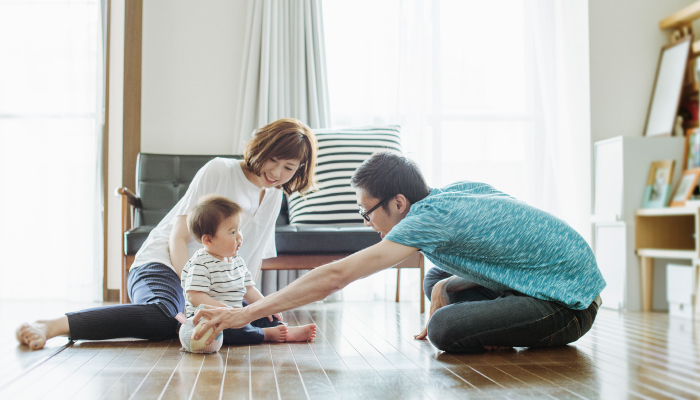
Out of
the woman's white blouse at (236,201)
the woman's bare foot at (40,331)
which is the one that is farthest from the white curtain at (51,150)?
the woman's bare foot at (40,331)

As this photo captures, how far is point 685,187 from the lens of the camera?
10.2ft

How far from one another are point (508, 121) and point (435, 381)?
296 centimetres

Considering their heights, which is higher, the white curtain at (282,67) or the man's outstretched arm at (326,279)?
the white curtain at (282,67)

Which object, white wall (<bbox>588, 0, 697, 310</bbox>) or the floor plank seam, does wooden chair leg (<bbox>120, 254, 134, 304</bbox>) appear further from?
white wall (<bbox>588, 0, 697, 310</bbox>)

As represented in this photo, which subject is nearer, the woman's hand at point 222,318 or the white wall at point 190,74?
the woman's hand at point 222,318

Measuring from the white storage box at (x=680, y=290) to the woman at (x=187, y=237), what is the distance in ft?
6.91

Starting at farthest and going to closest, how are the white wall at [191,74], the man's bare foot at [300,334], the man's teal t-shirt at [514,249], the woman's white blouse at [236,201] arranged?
the white wall at [191,74]
the woman's white blouse at [236,201]
the man's bare foot at [300,334]
the man's teal t-shirt at [514,249]

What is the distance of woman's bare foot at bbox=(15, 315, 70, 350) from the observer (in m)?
1.69

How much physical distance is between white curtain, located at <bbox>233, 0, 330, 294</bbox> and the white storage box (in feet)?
7.10

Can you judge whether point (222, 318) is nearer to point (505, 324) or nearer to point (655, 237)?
point (505, 324)

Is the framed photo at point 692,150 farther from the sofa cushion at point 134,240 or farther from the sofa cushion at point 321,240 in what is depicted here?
the sofa cushion at point 134,240

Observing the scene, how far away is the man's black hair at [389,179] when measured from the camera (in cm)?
158

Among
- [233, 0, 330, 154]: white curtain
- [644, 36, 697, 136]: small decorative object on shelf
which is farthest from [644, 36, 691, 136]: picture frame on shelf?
[233, 0, 330, 154]: white curtain

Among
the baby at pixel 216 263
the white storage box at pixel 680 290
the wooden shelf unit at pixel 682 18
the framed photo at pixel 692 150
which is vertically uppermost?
the wooden shelf unit at pixel 682 18
